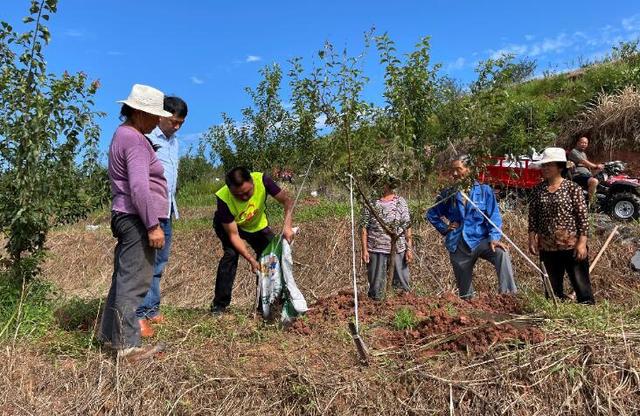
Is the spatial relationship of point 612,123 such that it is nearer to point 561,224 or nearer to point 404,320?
point 561,224

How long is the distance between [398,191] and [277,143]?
18.3 feet

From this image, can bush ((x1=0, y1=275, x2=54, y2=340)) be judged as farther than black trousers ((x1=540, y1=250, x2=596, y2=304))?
No

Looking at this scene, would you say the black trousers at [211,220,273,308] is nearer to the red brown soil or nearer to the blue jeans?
the blue jeans

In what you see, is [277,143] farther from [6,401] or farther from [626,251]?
[6,401]

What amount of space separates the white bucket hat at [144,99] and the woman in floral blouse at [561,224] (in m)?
2.84

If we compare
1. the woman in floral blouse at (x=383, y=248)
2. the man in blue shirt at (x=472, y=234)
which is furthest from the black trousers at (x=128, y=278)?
the man in blue shirt at (x=472, y=234)

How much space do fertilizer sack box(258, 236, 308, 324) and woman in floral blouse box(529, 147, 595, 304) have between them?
1.95 m

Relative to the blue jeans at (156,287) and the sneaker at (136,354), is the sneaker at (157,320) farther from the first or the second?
the sneaker at (136,354)

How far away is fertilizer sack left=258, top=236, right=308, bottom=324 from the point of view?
3.69m

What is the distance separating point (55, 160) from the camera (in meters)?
4.23

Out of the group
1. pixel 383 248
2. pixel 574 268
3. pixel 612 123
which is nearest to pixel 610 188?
pixel 612 123

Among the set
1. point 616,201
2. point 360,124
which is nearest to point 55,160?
point 360,124

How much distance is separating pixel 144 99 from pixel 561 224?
3074mm

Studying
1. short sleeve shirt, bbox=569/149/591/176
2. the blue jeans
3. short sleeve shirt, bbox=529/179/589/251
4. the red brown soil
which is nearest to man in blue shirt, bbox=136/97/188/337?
the blue jeans
